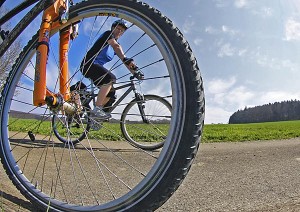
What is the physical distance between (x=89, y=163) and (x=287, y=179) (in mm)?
1862

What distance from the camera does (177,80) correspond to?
4.02ft

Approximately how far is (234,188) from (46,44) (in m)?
1.64

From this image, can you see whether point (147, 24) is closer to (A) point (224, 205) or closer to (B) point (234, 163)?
(A) point (224, 205)

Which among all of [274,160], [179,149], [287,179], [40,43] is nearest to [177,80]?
[179,149]

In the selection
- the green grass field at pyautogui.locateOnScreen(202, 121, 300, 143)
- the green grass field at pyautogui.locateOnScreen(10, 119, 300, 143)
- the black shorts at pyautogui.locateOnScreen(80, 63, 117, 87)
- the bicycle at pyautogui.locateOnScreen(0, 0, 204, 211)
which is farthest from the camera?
the green grass field at pyautogui.locateOnScreen(202, 121, 300, 143)

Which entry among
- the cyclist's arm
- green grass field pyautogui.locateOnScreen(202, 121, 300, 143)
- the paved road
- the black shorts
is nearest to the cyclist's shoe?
the black shorts

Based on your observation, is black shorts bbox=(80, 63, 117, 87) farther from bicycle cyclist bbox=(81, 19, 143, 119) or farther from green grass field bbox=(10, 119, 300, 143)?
green grass field bbox=(10, 119, 300, 143)

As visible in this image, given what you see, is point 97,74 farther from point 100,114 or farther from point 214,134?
point 214,134

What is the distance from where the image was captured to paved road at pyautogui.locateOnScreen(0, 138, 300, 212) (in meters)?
1.75

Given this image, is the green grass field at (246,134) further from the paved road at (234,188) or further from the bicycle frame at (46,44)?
the bicycle frame at (46,44)

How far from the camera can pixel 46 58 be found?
1712 mm

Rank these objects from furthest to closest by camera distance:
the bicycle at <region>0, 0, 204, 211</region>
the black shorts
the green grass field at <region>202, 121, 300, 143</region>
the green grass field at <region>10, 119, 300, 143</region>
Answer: the green grass field at <region>202, 121, 300, 143</region>, the green grass field at <region>10, 119, 300, 143</region>, the black shorts, the bicycle at <region>0, 0, 204, 211</region>

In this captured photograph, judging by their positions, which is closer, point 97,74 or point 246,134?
point 97,74

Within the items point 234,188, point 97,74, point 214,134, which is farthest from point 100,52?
point 214,134
